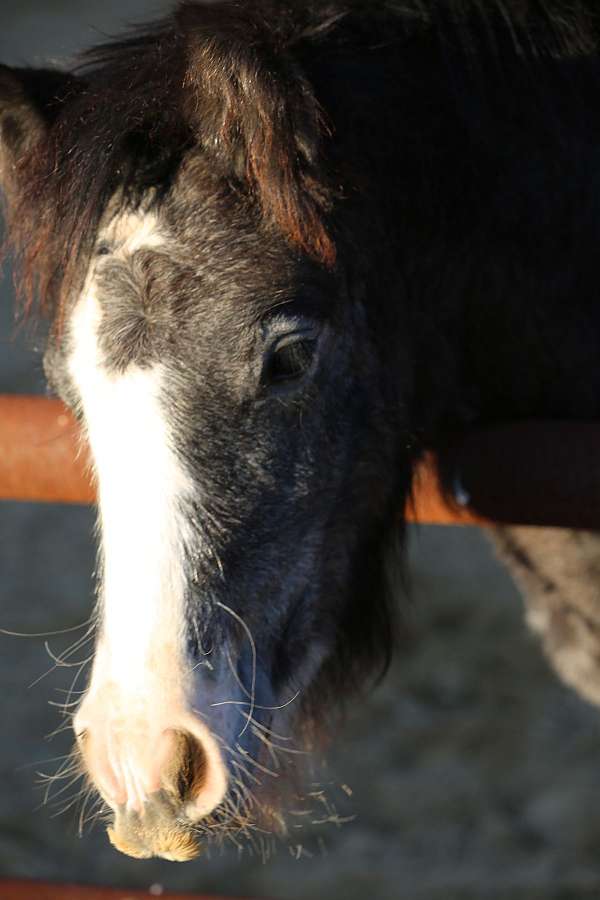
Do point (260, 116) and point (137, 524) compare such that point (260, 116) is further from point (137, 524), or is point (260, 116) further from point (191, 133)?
point (137, 524)

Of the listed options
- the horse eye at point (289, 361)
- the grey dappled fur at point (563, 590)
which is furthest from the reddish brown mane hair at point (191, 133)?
the grey dappled fur at point (563, 590)

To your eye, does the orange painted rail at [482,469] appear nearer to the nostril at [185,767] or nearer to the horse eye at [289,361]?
the horse eye at [289,361]

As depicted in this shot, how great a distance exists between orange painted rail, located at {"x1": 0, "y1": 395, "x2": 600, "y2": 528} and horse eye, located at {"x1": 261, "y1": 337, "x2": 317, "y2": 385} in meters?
0.33

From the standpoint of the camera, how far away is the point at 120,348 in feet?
5.24

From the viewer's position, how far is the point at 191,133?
169 centimetres

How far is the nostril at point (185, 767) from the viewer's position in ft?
4.84

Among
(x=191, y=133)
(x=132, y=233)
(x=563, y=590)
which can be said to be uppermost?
(x=191, y=133)

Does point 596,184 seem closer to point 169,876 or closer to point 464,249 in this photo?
point 464,249

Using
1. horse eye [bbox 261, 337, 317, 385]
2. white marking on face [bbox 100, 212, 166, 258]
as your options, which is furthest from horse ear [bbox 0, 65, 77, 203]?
horse eye [bbox 261, 337, 317, 385]

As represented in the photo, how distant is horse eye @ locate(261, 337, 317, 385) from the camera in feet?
5.35

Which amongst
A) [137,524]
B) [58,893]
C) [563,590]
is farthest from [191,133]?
[563,590]

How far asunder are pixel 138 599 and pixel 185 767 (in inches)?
8.7

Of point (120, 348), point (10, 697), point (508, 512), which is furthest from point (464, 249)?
point (10, 697)

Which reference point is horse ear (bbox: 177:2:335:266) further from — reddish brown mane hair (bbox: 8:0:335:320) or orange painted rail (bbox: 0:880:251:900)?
orange painted rail (bbox: 0:880:251:900)
